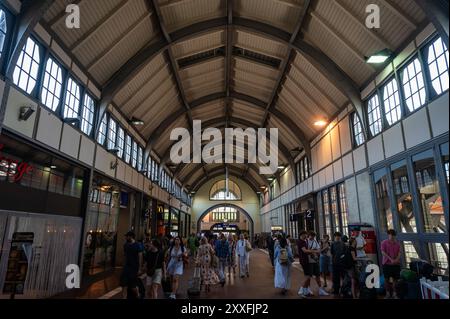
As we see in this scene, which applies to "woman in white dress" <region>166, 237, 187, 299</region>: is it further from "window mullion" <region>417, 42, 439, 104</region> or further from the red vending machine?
"window mullion" <region>417, 42, 439, 104</region>

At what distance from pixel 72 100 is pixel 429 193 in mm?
9553

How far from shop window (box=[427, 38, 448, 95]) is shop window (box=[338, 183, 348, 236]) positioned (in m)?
5.96

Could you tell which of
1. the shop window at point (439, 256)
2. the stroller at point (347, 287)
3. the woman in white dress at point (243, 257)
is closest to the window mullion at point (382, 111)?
the shop window at point (439, 256)

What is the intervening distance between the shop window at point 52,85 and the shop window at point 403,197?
913 centimetres

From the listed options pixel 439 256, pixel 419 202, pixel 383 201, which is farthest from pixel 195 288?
pixel 383 201

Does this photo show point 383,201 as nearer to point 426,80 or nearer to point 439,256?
point 439,256

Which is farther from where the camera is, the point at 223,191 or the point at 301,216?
the point at 223,191

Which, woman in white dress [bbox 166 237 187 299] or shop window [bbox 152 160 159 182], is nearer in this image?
woman in white dress [bbox 166 237 187 299]

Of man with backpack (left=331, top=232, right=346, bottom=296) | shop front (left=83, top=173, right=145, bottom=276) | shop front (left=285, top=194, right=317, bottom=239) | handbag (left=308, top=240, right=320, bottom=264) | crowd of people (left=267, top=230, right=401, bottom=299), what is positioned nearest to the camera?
crowd of people (left=267, top=230, right=401, bottom=299)

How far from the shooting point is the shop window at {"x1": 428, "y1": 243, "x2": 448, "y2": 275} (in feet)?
20.3

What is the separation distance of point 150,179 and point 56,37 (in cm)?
1071

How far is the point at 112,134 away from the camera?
1177 centimetres

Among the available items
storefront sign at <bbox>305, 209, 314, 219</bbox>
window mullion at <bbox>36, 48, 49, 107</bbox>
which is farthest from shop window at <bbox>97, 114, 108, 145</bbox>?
storefront sign at <bbox>305, 209, 314, 219</bbox>
